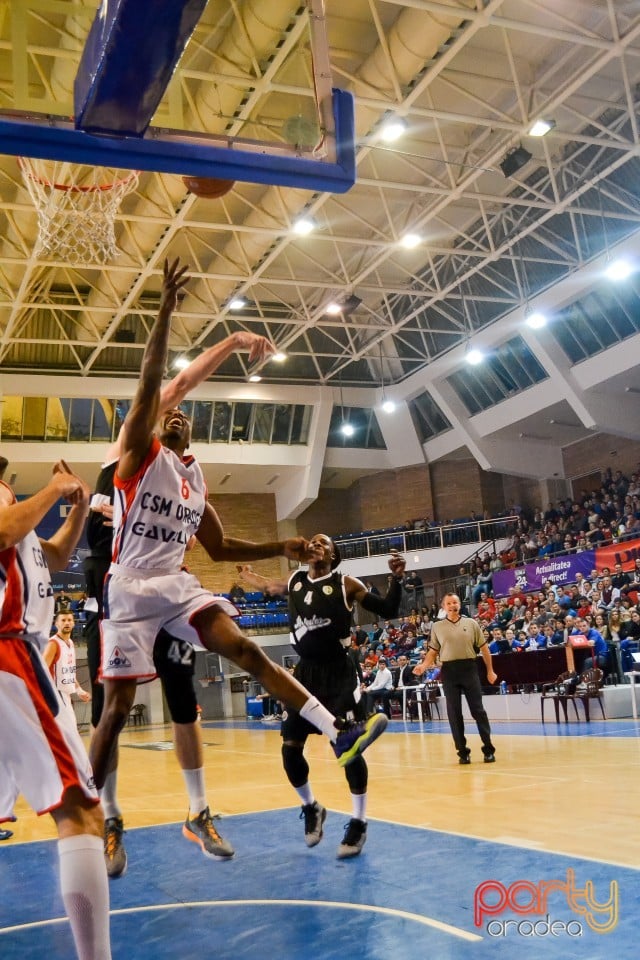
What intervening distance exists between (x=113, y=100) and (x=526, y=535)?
25.0 metres

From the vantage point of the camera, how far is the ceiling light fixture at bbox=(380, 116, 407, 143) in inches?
600

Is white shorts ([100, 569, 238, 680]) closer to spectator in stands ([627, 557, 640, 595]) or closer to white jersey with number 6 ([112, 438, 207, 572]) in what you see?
white jersey with number 6 ([112, 438, 207, 572])

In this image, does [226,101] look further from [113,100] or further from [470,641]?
[113,100]

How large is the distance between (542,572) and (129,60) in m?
21.3

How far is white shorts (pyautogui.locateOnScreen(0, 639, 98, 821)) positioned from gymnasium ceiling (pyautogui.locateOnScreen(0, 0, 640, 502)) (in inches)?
124

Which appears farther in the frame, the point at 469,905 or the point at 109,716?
the point at 109,716

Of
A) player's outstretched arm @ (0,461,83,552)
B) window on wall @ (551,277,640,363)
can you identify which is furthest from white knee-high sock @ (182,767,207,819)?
window on wall @ (551,277,640,363)

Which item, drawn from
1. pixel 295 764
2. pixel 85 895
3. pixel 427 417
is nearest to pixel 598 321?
pixel 427 417

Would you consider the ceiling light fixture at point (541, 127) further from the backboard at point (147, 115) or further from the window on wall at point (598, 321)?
the backboard at point (147, 115)

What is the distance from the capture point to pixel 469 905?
3646mm

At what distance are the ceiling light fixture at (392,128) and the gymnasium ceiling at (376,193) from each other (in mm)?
→ 273

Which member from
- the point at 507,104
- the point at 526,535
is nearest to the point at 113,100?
the point at 507,104

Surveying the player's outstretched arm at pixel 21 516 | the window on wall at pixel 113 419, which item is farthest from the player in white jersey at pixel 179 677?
the window on wall at pixel 113 419

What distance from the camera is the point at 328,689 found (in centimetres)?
557
